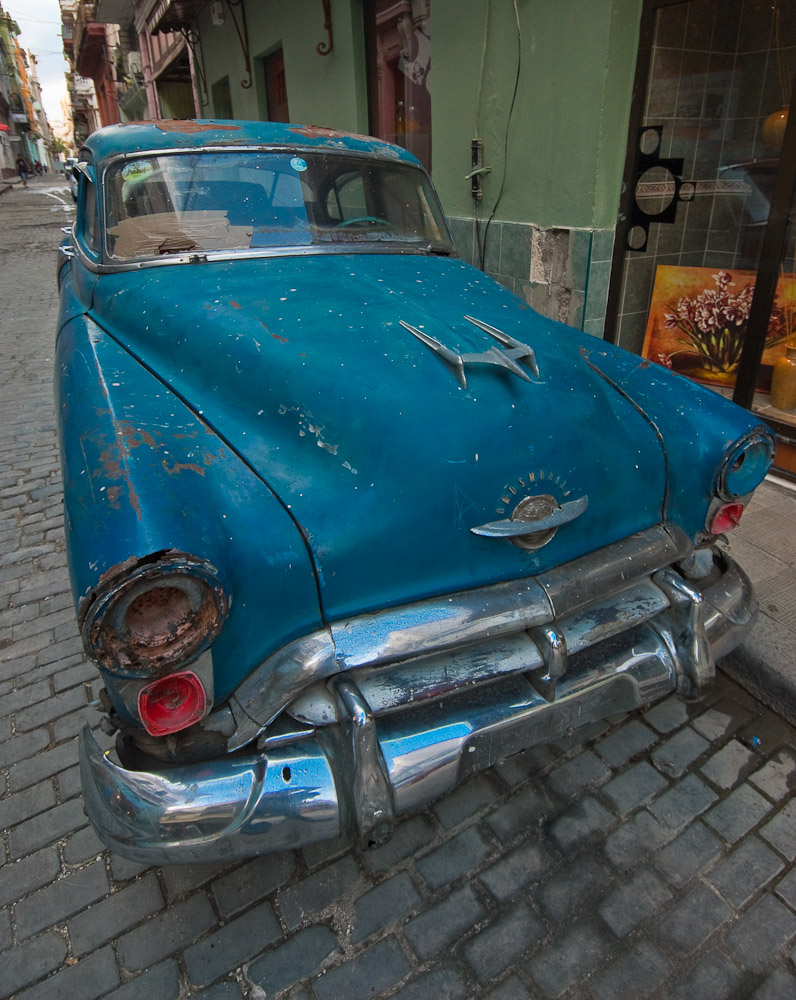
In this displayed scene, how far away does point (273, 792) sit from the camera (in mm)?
1524

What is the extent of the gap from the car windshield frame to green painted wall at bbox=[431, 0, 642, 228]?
2.01 metres

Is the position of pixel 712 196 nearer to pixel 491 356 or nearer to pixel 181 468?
pixel 491 356

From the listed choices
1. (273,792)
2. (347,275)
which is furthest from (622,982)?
(347,275)

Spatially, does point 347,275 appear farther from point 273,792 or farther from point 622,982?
point 622,982

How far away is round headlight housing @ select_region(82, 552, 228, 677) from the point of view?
130cm

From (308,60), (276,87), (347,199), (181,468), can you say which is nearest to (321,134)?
(347,199)

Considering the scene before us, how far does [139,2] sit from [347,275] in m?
18.6

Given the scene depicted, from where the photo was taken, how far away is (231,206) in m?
2.73

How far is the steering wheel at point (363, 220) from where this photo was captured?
2881 mm

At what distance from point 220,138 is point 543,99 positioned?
269 cm

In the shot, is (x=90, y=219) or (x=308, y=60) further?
(x=308, y=60)

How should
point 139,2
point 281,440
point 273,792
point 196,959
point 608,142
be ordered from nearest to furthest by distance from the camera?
1. point 273,792
2. point 196,959
3. point 281,440
4. point 608,142
5. point 139,2

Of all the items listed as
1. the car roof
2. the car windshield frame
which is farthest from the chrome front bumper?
the car roof

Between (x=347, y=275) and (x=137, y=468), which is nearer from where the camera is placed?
(x=137, y=468)
